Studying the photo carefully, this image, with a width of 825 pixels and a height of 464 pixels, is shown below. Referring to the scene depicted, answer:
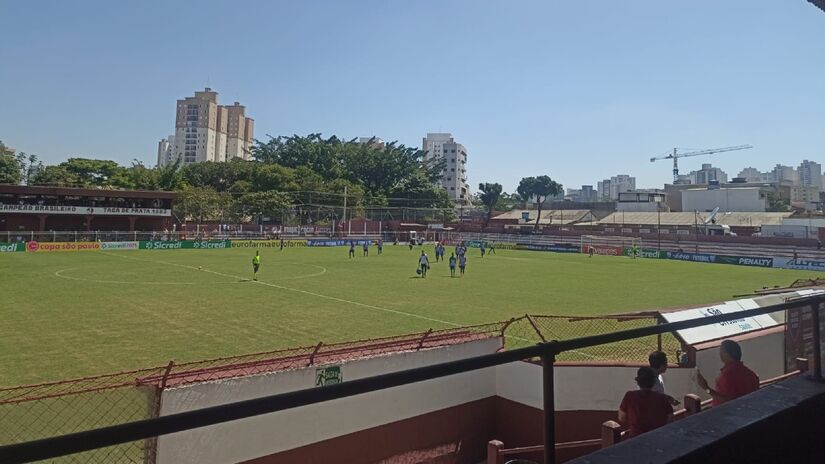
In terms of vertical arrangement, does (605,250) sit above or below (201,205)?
below

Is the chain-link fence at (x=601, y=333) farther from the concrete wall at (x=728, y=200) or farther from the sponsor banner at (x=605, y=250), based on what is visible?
the concrete wall at (x=728, y=200)

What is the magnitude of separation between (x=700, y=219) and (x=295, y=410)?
8304 centimetres

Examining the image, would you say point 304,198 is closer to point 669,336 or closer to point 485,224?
point 485,224

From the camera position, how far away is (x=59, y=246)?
51.2 m

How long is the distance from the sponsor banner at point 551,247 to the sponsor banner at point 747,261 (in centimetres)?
1648

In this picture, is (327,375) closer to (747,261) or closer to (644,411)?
(644,411)

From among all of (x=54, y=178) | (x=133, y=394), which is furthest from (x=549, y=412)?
(x=54, y=178)

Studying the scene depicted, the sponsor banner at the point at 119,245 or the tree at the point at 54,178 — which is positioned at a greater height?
the tree at the point at 54,178

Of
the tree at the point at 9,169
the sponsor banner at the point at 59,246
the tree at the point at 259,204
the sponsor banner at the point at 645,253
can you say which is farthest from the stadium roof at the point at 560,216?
the tree at the point at 9,169

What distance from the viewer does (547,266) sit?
4397 cm

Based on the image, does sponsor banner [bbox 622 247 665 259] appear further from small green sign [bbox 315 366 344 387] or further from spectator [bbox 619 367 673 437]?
spectator [bbox 619 367 673 437]

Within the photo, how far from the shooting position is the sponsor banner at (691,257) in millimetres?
52278

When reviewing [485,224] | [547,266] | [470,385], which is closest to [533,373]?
[470,385]

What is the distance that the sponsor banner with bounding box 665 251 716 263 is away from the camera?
5228 cm
